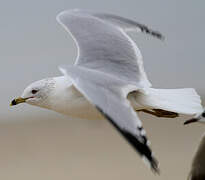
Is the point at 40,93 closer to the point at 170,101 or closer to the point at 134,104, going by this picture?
the point at 134,104

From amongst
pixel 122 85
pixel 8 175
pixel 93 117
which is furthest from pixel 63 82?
pixel 8 175

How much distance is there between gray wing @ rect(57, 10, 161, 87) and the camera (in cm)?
530

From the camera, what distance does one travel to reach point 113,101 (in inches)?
176

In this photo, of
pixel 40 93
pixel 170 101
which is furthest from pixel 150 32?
pixel 40 93

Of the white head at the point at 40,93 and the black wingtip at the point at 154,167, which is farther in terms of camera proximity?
the white head at the point at 40,93

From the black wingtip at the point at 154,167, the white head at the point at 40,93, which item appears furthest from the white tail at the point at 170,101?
the black wingtip at the point at 154,167

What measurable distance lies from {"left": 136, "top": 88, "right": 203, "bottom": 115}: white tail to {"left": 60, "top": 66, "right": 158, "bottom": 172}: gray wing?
372mm

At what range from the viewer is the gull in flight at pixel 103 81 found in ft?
15.4

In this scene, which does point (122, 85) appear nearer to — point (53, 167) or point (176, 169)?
point (176, 169)

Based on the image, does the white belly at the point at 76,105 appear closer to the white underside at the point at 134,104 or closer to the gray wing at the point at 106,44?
the white underside at the point at 134,104

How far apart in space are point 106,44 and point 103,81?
87 centimetres

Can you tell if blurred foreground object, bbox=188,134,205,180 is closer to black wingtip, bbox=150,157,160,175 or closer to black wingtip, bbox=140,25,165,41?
black wingtip, bbox=140,25,165,41

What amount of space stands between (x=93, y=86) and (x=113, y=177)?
3015 millimetres

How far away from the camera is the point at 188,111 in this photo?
5.23 m
